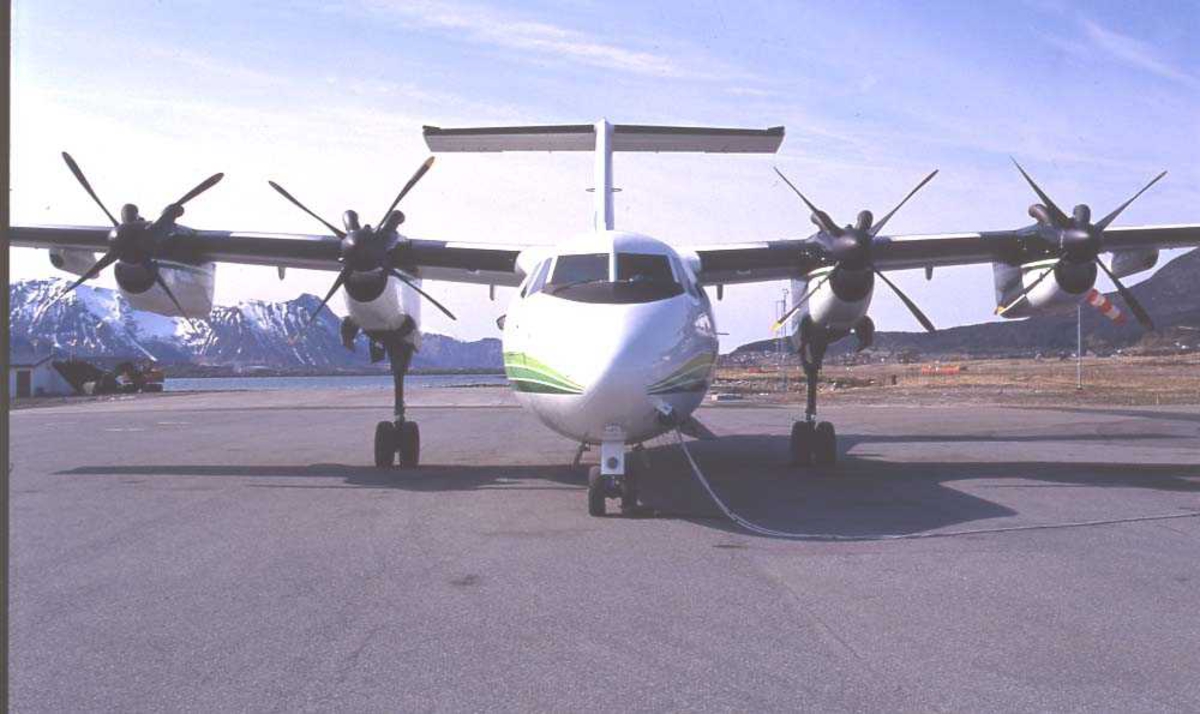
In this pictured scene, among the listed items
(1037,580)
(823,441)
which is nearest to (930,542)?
(1037,580)

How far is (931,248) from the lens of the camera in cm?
1792

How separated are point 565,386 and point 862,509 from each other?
12.5 ft

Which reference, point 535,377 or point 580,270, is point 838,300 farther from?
point 535,377

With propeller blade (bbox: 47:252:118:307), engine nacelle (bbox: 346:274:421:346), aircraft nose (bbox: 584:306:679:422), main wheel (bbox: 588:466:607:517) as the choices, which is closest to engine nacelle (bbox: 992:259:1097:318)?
aircraft nose (bbox: 584:306:679:422)

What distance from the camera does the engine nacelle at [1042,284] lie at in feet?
56.1

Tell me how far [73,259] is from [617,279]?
38.2 ft

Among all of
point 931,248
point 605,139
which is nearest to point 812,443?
point 931,248

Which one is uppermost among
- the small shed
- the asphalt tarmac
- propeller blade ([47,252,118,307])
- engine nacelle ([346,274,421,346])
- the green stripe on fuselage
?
propeller blade ([47,252,118,307])

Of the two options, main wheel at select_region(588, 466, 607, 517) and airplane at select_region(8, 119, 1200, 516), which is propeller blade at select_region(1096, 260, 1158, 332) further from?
main wheel at select_region(588, 466, 607, 517)

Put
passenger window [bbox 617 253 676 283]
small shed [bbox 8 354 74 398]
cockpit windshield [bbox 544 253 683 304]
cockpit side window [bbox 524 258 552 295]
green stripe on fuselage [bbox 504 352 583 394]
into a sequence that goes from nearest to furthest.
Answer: green stripe on fuselage [bbox 504 352 583 394] < cockpit windshield [bbox 544 253 683 304] < passenger window [bbox 617 253 676 283] < cockpit side window [bbox 524 258 552 295] < small shed [bbox 8 354 74 398]

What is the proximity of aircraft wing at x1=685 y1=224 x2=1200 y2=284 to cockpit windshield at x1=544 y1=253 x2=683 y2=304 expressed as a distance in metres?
5.05

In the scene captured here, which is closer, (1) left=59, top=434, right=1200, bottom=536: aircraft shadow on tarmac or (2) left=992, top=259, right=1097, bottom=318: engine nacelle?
(1) left=59, top=434, right=1200, bottom=536: aircraft shadow on tarmac

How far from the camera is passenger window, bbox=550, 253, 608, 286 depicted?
1218 centimetres

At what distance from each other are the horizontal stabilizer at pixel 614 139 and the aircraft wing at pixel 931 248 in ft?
7.96
